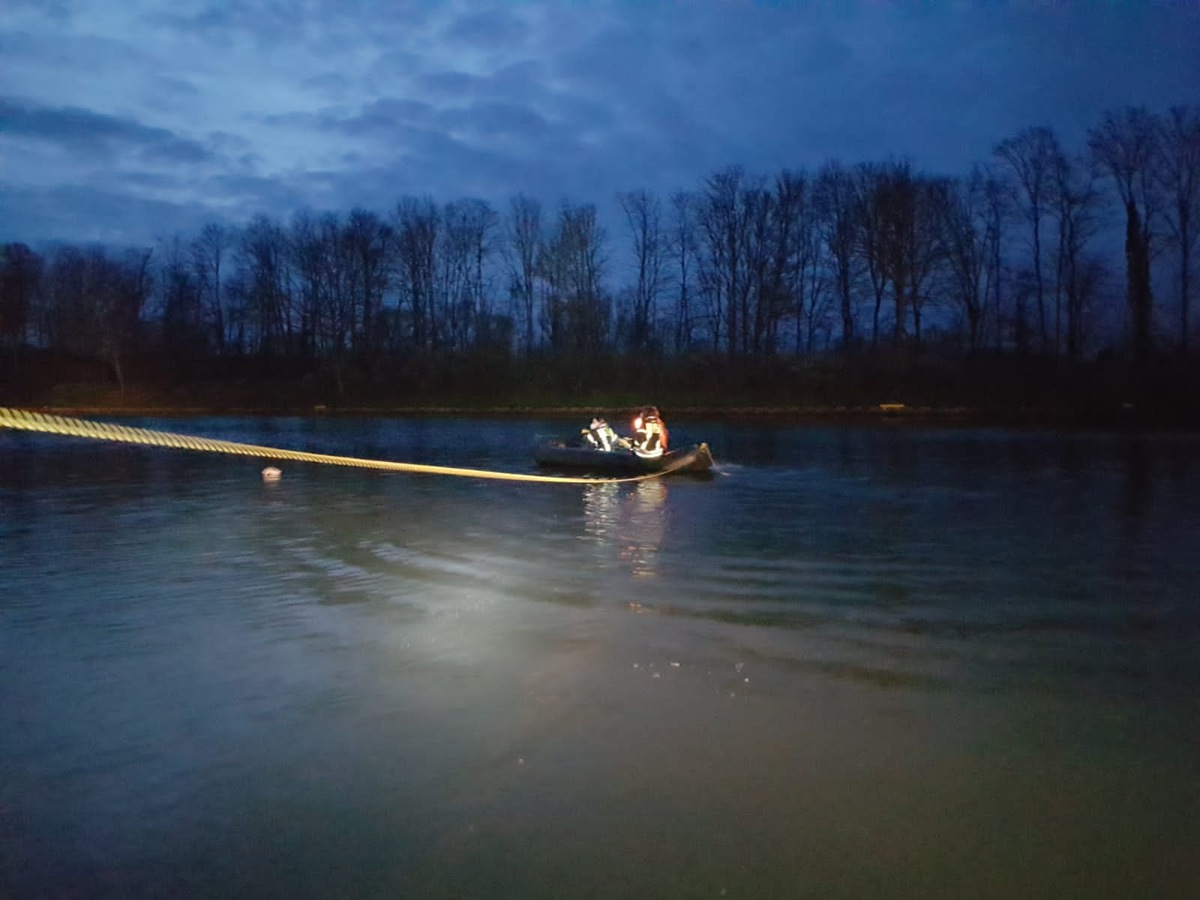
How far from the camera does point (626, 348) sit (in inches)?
2425

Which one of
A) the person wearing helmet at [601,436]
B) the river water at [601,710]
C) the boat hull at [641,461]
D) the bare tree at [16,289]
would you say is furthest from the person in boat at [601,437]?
the bare tree at [16,289]

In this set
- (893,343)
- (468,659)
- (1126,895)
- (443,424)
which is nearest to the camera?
(1126,895)

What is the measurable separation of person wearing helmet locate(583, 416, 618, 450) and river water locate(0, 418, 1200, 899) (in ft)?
23.6

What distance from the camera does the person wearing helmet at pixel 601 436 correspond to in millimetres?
21609

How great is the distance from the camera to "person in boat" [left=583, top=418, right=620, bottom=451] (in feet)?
70.9

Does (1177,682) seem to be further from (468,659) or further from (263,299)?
(263,299)

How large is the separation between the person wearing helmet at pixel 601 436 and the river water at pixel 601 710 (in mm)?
7181

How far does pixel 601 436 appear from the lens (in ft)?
71.1

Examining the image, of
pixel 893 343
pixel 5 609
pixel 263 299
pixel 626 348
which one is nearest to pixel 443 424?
pixel 626 348

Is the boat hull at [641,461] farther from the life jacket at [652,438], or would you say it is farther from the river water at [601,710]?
the river water at [601,710]

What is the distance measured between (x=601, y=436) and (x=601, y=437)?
3 centimetres

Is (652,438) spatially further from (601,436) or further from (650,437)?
(601,436)

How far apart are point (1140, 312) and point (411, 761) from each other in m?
52.9

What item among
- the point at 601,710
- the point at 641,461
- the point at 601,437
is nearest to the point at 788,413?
the point at 601,437
